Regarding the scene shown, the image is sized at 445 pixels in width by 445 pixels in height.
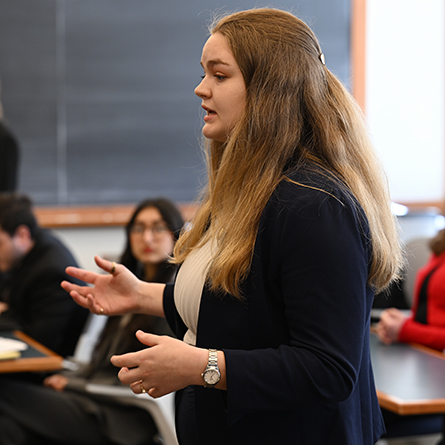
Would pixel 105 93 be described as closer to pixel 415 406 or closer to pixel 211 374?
pixel 415 406

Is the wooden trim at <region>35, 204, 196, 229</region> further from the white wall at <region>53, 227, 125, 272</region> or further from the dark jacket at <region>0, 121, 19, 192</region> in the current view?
the dark jacket at <region>0, 121, 19, 192</region>

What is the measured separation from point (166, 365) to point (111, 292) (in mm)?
457

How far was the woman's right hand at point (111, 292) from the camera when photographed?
1.40 m

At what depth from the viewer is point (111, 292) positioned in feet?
4.65

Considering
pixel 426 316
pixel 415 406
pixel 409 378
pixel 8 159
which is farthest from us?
pixel 8 159

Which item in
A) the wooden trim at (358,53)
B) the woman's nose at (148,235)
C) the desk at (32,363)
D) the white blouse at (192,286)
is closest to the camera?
the white blouse at (192,286)

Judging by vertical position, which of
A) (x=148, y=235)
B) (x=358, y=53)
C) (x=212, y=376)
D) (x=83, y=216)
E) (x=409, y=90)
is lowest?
(x=83, y=216)

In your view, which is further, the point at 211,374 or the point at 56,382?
the point at 56,382

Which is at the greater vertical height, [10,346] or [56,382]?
[10,346]

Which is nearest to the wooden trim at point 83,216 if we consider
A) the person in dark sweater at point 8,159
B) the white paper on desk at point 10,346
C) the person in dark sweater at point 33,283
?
the person in dark sweater at point 8,159

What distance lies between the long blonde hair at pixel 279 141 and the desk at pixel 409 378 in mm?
757

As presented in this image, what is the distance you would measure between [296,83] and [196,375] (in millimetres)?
539

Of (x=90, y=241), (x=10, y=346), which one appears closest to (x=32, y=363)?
(x=10, y=346)

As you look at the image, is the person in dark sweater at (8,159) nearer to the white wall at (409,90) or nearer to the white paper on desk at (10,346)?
the white paper on desk at (10,346)
